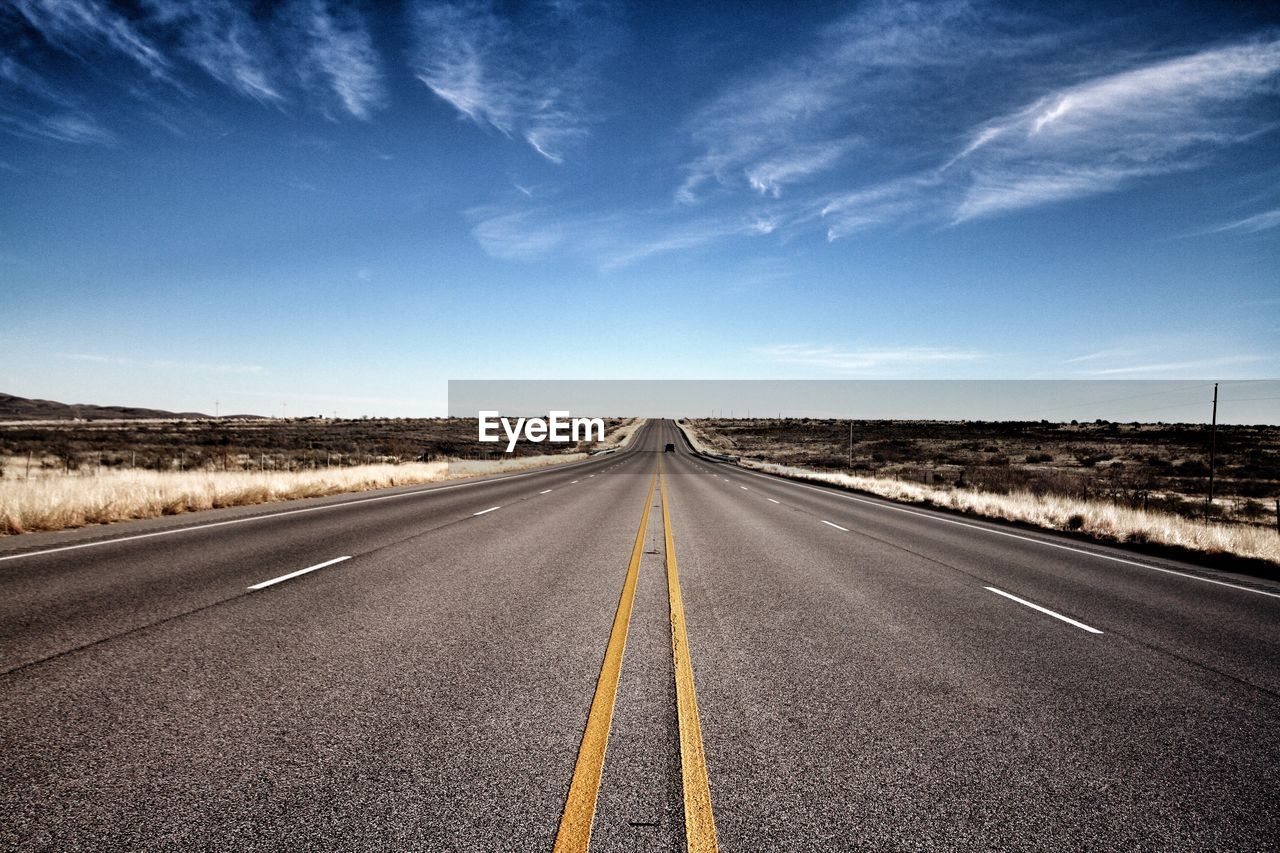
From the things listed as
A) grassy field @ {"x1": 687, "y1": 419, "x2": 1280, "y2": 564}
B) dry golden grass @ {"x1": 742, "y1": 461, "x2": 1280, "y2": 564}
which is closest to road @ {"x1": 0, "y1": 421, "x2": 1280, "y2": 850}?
dry golden grass @ {"x1": 742, "y1": 461, "x2": 1280, "y2": 564}

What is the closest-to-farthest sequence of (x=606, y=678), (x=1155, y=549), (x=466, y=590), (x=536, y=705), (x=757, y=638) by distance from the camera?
(x=536, y=705) → (x=606, y=678) → (x=757, y=638) → (x=466, y=590) → (x=1155, y=549)

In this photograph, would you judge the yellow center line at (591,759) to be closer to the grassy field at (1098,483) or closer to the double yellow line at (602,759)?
the double yellow line at (602,759)

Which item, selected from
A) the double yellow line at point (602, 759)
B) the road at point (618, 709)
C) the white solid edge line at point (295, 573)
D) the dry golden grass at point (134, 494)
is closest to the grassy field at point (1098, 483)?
the road at point (618, 709)

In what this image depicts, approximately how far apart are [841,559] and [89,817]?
29.5 feet

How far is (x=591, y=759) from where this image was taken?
10.4 feet

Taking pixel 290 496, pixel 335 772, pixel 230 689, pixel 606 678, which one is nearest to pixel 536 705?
pixel 606 678

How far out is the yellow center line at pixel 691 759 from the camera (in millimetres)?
2570

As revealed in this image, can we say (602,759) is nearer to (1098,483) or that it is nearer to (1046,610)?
(1046,610)

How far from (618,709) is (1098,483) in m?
37.8

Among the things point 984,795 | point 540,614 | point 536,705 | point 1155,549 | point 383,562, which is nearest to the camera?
point 984,795

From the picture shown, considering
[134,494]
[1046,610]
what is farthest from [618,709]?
[134,494]

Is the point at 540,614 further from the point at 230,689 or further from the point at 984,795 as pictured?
the point at 984,795

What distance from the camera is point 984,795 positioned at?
296 centimetres

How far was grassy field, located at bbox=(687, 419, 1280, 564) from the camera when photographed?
14641mm
